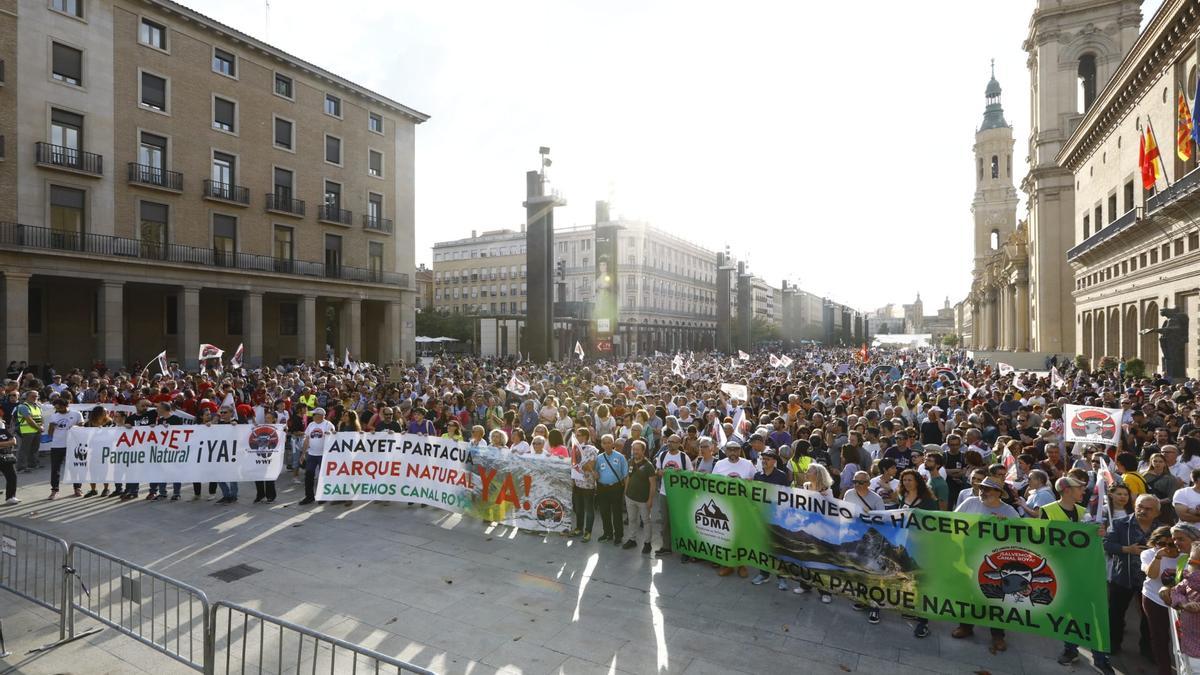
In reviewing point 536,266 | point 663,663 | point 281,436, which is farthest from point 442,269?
point 663,663

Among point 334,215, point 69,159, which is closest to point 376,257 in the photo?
point 334,215

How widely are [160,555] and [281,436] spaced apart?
9.86 feet

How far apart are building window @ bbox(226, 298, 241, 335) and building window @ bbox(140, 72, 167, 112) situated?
11.7 meters

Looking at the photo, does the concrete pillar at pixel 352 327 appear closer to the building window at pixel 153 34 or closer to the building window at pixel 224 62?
the building window at pixel 224 62

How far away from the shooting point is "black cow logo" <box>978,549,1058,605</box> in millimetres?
6188

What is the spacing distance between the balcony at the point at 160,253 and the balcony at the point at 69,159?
295 cm

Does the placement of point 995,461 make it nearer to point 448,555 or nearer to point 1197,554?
point 1197,554

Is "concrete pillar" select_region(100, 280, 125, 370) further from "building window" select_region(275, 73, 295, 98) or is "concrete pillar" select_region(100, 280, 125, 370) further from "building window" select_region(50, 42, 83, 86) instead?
"building window" select_region(275, 73, 295, 98)

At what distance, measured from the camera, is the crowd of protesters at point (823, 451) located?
20.4ft

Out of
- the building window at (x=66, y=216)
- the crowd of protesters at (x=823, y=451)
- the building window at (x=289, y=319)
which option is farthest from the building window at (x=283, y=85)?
the crowd of protesters at (x=823, y=451)

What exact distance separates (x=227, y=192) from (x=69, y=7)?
1045cm

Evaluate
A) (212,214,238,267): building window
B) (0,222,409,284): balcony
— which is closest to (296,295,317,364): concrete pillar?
(0,222,409,284): balcony

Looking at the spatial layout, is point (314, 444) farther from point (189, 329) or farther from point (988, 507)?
point (189, 329)

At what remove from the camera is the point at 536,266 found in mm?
33844
